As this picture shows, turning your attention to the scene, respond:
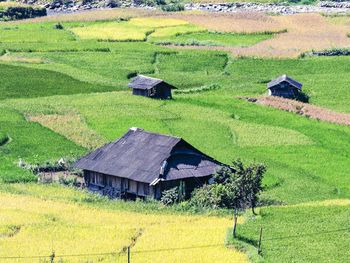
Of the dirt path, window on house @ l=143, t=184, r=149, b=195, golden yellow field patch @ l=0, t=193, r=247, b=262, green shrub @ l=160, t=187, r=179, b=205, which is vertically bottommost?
the dirt path

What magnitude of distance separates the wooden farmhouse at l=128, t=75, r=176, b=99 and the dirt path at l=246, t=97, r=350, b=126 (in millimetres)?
5921

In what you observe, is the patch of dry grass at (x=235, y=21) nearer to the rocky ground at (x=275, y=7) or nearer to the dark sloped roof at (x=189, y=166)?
the rocky ground at (x=275, y=7)

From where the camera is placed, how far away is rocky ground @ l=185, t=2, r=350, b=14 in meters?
124

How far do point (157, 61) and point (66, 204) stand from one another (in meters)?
45.4

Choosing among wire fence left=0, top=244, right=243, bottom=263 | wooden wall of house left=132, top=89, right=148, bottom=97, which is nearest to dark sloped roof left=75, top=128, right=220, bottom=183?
wire fence left=0, top=244, right=243, bottom=263

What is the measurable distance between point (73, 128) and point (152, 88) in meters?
11.6

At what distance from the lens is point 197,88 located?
8119 centimetres

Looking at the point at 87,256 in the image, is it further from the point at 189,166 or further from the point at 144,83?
the point at 144,83

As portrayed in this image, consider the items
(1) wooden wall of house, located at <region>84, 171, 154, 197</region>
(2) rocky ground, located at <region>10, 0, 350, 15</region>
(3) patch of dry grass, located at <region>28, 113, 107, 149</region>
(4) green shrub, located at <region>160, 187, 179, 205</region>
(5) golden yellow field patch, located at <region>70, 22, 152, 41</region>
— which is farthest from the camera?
(2) rocky ground, located at <region>10, 0, 350, 15</region>

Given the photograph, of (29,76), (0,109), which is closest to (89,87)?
(29,76)

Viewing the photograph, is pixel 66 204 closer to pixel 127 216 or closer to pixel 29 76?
pixel 127 216

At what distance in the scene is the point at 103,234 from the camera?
4134cm

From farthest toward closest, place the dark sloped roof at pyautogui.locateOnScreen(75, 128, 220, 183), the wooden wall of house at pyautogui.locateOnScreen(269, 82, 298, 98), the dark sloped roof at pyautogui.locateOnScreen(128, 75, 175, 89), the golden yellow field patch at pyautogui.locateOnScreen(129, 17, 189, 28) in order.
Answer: the golden yellow field patch at pyautogui.locateOnScreen(129, 17, 189, 28), the wooden wall of house at pyautogui.locateOnScreen(269, 82, 298, 98), the dark sloped roof at pyautogui.locateOnScreen(128, 75, 175, 89), the dark sloped roof at pyautogui.locateOnScreen(75, 128, 220, 183)

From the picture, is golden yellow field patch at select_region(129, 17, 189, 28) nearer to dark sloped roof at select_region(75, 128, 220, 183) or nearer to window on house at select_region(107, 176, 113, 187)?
dark sloped roof at select_region(75, 128, 220, 183)
